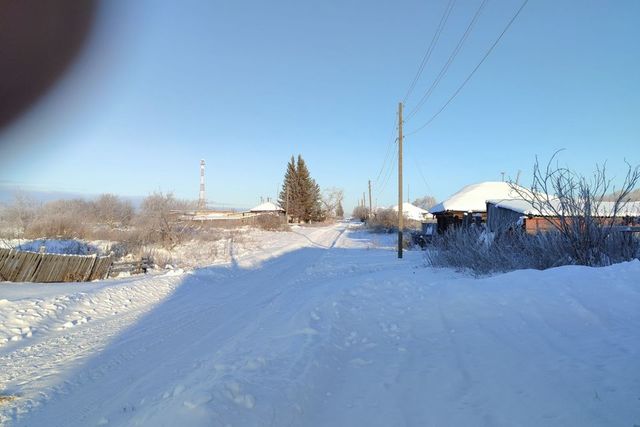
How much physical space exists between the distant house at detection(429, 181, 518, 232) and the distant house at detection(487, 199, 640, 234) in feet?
16.2

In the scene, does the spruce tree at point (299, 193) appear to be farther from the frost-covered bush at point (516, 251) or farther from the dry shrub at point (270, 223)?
the frost-covered bush at point (516, 251)

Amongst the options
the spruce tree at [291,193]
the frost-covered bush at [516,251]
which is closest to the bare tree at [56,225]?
the frost-covered bush at [516,251]

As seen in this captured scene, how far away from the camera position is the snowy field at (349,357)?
3408mm

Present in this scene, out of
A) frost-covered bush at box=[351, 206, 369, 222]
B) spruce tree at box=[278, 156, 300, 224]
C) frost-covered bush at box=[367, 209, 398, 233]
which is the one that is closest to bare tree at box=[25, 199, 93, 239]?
frost-covered bush at box=[367, 209, 398, 233]

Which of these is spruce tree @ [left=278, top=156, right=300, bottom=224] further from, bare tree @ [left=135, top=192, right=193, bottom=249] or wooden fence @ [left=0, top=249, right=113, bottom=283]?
wooden fence @ [left=0, top=249, right=113, bottom=283]

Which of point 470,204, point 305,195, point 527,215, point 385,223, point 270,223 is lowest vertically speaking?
point 270,223

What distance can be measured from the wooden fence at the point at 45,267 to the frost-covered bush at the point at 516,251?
454 inches

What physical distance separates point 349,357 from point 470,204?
23.6 meters

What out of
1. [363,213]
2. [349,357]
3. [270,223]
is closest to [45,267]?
[349,357]

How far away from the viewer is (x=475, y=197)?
1077 inches

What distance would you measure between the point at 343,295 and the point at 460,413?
17.9 ft

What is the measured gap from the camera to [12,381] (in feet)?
16.9

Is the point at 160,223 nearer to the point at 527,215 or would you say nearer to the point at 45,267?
the point at 45,267

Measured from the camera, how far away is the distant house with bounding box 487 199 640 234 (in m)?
12.1
